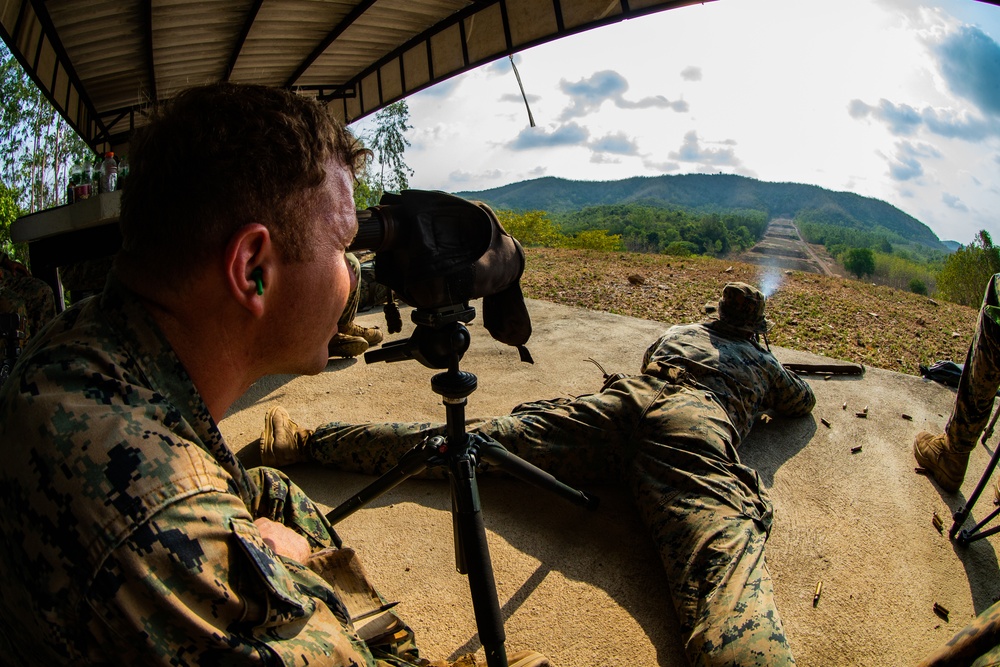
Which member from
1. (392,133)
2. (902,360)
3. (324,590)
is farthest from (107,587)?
(392,133)

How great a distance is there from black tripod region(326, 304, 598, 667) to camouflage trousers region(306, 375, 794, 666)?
471 mm

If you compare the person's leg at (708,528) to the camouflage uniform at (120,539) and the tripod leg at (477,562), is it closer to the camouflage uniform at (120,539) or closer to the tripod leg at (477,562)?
the tripod leg at (477,562)

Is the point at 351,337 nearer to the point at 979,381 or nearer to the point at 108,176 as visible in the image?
the point at 108,176

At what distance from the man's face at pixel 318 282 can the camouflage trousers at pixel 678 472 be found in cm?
133

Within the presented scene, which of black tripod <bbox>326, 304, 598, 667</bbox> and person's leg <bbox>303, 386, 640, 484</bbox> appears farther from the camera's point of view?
person's leg <bbox>303, 386, 640, 484</bbox>

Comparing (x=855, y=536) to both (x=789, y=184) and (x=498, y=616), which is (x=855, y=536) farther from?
(x=789, y=184)

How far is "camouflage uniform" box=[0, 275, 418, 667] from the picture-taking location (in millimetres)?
766

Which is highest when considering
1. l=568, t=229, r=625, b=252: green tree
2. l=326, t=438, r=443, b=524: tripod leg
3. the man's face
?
the man's face

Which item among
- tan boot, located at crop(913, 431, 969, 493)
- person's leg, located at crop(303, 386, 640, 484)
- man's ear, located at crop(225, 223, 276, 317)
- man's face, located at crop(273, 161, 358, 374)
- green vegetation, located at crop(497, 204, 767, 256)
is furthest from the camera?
green vegetation, located at crop(497, 204, 767, 256)

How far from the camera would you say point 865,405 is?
426 cm

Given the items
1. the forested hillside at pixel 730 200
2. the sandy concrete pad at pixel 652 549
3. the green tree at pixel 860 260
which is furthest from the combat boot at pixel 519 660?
the green tree at pixel 860 260

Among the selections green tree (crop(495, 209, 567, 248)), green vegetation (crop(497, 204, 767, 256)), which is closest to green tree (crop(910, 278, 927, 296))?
green vegetation (crop(497, 204, 767, 256))

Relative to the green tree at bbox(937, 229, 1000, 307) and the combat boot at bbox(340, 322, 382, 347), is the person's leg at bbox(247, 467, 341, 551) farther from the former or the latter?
the green tree at bbox(937, 229, 1000, 307)

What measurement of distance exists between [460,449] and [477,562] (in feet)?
1.14
